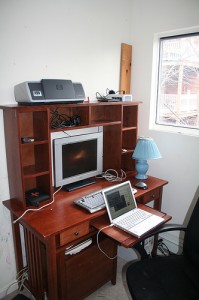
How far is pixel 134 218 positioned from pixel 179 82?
1.46m

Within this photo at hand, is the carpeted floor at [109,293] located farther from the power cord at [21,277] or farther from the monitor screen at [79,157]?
the monitor screen at [79,157]

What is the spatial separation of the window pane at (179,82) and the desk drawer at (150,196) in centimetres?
74

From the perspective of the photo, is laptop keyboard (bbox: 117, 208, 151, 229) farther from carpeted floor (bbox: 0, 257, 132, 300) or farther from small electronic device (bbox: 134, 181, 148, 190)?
carpeted floor (bbox: 0, 257, 132, 300)

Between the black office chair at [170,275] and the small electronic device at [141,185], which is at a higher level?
the small electronic device at [141,185]

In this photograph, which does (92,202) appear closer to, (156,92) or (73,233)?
(73,233)

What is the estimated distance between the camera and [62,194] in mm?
1947

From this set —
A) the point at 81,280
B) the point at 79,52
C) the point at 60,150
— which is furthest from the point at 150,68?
the point at 81,280

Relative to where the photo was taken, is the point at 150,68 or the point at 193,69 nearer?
the point at 193,69

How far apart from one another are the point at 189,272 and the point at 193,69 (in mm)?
1731

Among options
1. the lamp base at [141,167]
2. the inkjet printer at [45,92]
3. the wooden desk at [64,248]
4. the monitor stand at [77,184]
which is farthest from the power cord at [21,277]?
the inkjet printer at [45,92]

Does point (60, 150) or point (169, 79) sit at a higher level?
point (169, 79)

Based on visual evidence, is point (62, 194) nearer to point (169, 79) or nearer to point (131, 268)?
point (131, 268)

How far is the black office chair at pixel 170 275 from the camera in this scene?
4.56 ft

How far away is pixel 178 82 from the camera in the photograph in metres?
2.38
